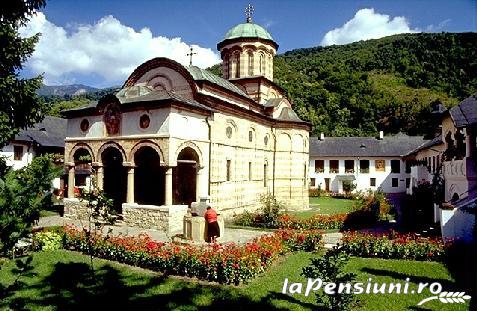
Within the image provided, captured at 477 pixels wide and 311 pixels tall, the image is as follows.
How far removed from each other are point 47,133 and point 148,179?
20.4 meters

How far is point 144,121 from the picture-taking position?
1634 centimetres

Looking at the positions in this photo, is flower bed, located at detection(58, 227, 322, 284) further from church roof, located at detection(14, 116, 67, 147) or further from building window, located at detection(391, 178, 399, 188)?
building window, located at detection(391, 178, 399, 188)

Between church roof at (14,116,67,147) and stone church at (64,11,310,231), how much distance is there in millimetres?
13422

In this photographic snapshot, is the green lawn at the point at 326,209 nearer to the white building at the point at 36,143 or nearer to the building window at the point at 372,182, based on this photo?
the building window at the point at 372,182

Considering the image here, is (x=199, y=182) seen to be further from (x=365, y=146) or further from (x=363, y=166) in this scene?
(x=365, y=146)

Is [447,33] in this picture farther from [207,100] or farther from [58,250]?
[58,250]

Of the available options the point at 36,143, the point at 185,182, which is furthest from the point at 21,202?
the point at 36,143

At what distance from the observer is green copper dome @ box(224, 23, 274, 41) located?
2655 cm

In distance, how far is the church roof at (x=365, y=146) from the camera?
44062 millimetres

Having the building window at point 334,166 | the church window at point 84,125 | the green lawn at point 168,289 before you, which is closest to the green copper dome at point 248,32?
the church window at point 84,125

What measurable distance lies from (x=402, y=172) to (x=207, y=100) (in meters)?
34.4

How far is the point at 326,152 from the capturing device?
4522 centimetres

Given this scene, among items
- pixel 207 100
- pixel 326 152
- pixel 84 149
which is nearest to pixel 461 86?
pixel 326 152

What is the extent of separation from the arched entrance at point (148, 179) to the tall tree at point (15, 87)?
5.66 metres
